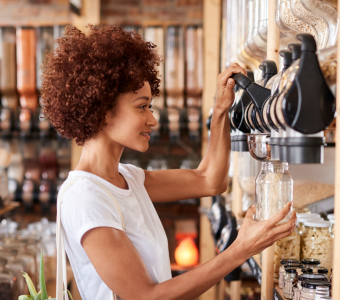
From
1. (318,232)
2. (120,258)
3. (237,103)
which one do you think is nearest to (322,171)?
(318,232)

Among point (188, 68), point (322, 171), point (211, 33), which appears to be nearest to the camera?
point (322, 171)

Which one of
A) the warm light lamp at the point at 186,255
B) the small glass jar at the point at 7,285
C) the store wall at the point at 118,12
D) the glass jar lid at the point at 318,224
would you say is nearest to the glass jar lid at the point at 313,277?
the glass jar lid at the point at 318,224

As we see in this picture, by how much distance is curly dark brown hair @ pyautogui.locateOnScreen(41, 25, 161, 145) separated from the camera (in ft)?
3.43

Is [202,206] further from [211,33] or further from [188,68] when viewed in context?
[211,33]

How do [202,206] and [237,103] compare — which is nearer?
[237,103]

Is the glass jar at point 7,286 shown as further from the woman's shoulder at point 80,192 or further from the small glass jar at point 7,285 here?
the woman's shoulder at point 80,192

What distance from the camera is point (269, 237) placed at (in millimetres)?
797

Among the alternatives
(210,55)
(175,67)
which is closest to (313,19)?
(210,55)

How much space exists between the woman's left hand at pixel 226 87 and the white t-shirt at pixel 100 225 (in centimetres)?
36

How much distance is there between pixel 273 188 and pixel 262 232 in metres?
0.17

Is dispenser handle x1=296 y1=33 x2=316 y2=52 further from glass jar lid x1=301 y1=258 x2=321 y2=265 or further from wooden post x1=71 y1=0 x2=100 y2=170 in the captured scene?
wooden post x1=71 y1=0 x2=100 y2=170

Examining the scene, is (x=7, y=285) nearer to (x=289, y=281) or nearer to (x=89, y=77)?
(x=89, y=77)

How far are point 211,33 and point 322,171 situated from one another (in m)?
1.38

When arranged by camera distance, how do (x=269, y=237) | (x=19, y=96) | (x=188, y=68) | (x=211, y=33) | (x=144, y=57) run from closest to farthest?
1. (x=269, y=237)
2. (x=144, y=57)
3. (x=211, y=33)
4. (x=188, y=68)
5. (x=19, y=96)
